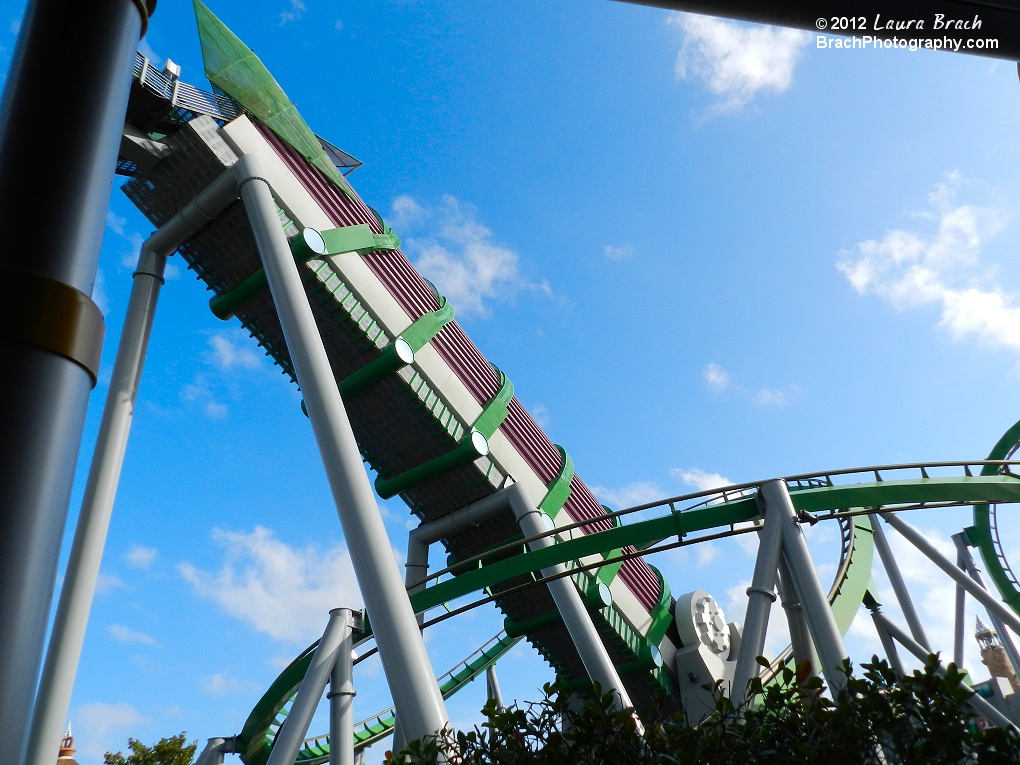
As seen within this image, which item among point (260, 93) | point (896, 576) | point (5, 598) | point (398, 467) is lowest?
point (5, 598)

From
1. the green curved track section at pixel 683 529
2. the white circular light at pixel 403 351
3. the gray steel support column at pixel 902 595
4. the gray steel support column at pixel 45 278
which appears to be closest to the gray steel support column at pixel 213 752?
the green curved track section at pixel 683 529

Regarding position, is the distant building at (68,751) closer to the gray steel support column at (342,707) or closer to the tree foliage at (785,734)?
the gray steel support column at (342,707)

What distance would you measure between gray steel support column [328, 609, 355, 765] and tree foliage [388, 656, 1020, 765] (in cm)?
749

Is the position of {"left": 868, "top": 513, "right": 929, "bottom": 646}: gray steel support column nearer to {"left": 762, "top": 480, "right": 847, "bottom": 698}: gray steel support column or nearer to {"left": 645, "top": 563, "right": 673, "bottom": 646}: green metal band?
{"left": 645, "top": 563, "right": 673, "bottom": 646}: green metal band

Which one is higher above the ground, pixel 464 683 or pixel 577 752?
pixel 464 683

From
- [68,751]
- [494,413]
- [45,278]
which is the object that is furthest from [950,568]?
[68,751]

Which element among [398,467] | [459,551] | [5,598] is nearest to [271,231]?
[398,467]

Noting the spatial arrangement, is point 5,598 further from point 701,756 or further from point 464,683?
point 464,683

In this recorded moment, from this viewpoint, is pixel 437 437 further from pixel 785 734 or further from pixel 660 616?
pixel 785 734

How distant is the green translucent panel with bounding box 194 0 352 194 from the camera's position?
482 inches

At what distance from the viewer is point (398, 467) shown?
533 inches

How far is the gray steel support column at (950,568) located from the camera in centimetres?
1417

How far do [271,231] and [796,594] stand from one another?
7407 mm

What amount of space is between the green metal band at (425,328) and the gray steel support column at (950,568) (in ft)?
25.4
